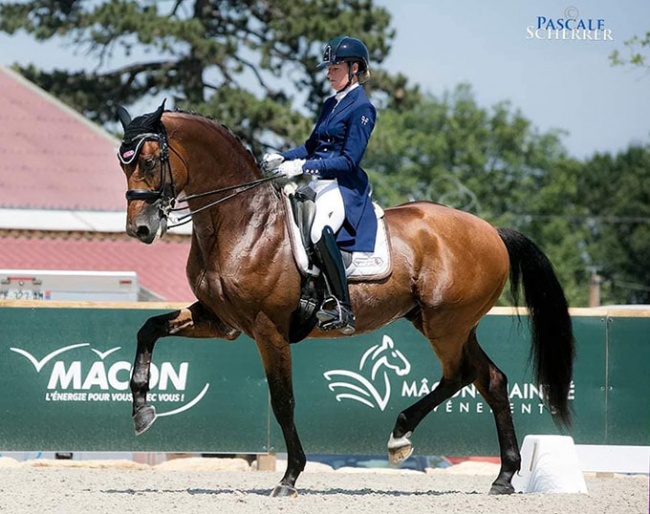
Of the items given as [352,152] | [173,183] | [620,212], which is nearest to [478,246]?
[352,152]

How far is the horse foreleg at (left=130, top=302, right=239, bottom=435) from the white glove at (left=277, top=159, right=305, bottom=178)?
1.09 m

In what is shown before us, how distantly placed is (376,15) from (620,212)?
39243 millimetres

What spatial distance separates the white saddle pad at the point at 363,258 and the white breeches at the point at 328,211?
0.13 m

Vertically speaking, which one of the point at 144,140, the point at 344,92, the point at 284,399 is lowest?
the point at 284,399

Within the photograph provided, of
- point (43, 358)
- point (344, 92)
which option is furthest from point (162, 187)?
point (43, 358)

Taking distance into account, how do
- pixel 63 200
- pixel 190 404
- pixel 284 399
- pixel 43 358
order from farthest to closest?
1. pixel 63 200
2. pixel 190 404
3. pixel 43 358
4. pixel 284 399

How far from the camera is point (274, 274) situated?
798 cm

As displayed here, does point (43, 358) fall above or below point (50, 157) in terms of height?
below

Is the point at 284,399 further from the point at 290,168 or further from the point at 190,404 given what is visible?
the point at 190,404

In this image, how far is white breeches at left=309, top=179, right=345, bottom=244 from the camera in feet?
26.4

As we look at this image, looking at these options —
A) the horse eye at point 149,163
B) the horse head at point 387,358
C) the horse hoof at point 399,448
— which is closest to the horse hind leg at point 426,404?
the horse hoof at point 399,448

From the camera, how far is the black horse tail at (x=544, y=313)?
9234 millimetres

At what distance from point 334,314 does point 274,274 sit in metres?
0.48

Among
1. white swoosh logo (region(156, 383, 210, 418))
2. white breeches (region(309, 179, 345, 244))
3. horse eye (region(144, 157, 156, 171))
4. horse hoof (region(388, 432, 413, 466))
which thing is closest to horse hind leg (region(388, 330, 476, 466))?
horse hoof (region(388, 432, 413, 466))
